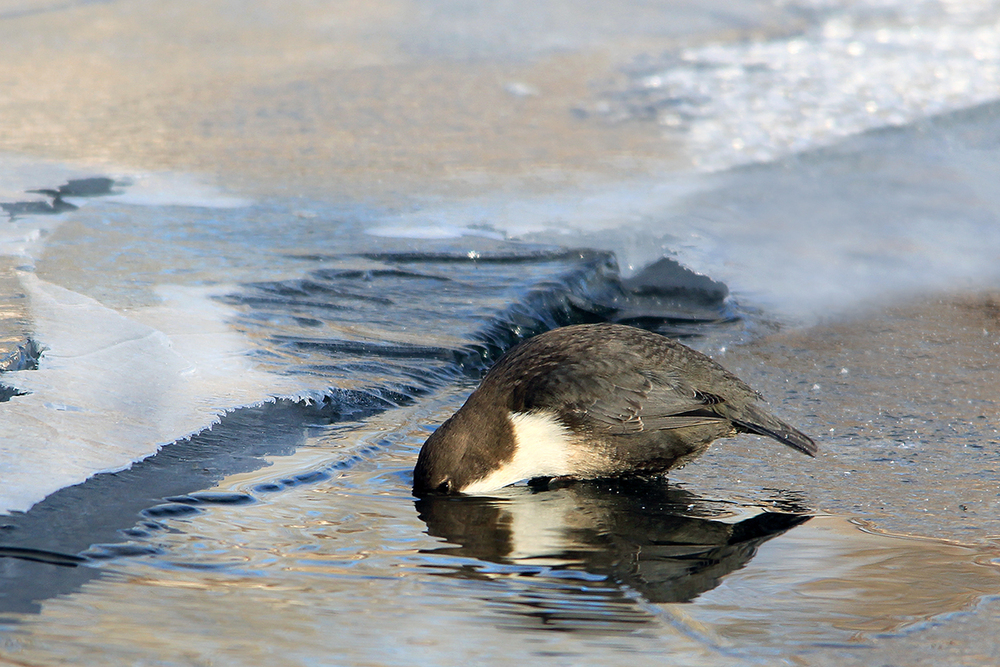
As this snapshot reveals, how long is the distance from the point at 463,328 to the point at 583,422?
1569 millimetres

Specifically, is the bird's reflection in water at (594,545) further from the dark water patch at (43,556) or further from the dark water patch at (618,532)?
the dark water patch at (43,556)

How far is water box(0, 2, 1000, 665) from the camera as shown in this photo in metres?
2.87

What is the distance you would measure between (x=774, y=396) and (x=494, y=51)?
7197 millimetres

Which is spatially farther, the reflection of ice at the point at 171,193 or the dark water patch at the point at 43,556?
the reflection of ice at the point at 171,193

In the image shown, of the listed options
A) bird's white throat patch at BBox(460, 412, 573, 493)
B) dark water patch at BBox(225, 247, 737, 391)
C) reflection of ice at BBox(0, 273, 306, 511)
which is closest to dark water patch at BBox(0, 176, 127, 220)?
reflection of ice at BBox(0, 273, 306, 511)

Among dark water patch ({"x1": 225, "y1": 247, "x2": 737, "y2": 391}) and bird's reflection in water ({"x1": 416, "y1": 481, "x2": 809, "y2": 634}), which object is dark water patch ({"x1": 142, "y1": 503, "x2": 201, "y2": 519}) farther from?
dark water patch ({"x1": 225, "y1": 247, "x2": 737, "y2": 391})

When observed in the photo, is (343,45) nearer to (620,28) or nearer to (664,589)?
(620,28)

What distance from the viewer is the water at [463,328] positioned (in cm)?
287

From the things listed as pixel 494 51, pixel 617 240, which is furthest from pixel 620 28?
pixel 617 240

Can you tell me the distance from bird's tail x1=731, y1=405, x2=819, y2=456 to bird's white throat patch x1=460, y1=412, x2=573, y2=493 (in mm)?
566

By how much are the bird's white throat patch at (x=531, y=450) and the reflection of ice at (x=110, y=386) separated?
3.36 feet

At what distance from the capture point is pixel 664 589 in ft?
9.95

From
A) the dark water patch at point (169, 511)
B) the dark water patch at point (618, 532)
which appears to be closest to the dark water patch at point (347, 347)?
the dark water patch at point (169, 511)

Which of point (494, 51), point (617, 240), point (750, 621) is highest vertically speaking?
point (494, 51)
